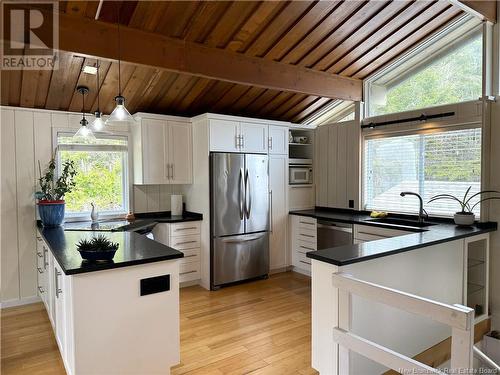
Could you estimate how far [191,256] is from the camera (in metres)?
4.46

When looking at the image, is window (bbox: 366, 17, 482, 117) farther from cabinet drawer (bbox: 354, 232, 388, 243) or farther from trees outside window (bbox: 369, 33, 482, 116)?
cabinet drawer (bbox: 354, 232, 388, 243)

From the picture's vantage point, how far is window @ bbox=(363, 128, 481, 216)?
142 inches

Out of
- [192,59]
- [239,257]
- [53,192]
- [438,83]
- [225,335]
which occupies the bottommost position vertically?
[225,335]

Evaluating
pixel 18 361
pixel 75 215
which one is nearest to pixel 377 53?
pixel 75 215

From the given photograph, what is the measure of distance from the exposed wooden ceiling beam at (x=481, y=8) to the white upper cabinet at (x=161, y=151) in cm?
328

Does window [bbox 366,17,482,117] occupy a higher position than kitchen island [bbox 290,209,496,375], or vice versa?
window [bbox 366,17,482,117]

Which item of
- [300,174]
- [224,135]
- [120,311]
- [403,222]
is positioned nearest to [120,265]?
[120,311]

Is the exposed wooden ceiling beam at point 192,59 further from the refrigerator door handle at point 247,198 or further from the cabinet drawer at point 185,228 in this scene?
the cabinet drawer at point 185,228

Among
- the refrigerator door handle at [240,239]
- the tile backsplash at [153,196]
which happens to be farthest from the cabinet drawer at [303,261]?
the tile backsplash at [153,196]

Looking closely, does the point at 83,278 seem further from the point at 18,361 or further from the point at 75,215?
the point at 75,215

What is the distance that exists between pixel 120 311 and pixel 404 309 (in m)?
1.66

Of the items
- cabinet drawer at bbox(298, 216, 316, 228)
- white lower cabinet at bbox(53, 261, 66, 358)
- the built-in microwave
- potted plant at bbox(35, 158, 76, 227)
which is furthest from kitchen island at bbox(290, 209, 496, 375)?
potted plant at bbox(35, 158, 76, 227)

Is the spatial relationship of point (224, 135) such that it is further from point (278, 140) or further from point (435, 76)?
point (435, 76)

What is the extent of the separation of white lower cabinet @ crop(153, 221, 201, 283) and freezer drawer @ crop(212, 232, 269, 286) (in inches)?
11.2
